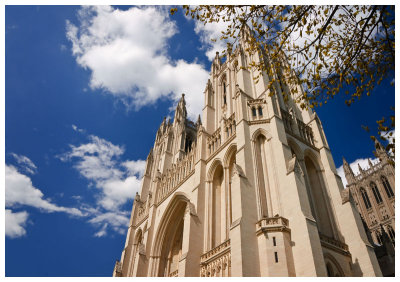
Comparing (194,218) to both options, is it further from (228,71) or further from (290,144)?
(228,71)

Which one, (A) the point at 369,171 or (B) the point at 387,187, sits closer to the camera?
(B) the point at 387,187

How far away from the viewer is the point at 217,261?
55.5 ft

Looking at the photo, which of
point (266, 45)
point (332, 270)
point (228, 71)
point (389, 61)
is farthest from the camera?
point (228, 71)

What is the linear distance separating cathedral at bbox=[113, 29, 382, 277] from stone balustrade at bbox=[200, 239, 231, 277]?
60 millimetres

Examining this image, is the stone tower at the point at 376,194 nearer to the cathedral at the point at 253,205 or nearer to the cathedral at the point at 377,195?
the cathedral at the point at 377,195

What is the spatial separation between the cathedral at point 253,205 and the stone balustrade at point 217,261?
0.20ft

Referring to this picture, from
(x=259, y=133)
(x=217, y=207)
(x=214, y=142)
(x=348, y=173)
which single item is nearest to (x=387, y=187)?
(x=348, y=173)

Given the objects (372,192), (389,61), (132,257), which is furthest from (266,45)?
(372,192)

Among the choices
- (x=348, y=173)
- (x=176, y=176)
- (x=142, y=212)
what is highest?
(x=348, y=173)

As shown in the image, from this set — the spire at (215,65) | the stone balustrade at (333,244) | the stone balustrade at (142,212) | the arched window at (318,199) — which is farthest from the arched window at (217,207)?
the spire at (215,65)

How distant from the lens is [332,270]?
48.2ft

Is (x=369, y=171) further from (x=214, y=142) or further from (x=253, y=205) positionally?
(x=253, y=205)

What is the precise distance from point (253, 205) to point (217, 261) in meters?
3.97

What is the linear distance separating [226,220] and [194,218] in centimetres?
Answer: 222
